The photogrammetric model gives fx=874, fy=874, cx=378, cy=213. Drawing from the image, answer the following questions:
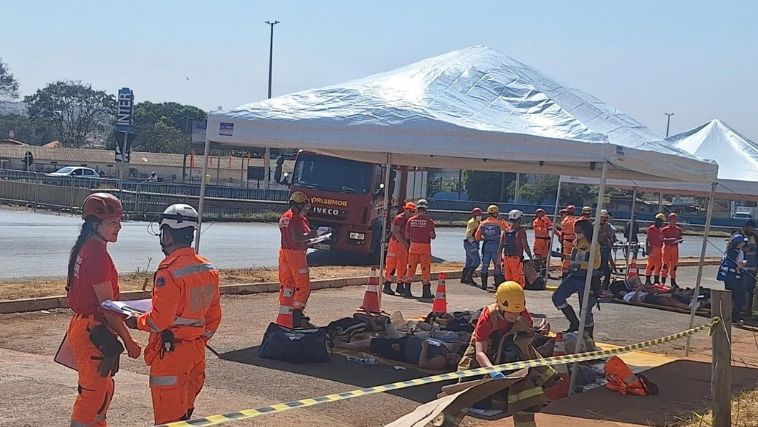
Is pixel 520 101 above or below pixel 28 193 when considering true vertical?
above

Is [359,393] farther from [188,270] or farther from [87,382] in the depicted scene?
[87,382]

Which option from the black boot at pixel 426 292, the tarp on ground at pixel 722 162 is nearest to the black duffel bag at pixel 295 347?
the black boot at pixel 426 292

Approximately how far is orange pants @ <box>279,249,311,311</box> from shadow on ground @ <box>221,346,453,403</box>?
116 cm

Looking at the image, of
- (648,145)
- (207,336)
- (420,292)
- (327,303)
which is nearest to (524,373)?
(207,336)

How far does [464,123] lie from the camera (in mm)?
10039

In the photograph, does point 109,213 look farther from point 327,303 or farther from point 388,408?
point 327,303

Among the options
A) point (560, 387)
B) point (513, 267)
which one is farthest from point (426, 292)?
point (560, 387)

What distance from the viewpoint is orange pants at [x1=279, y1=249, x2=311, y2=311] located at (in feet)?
36.8

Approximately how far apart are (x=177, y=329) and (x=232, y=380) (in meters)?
3.90

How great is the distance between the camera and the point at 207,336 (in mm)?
5273

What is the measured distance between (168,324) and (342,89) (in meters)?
6.89

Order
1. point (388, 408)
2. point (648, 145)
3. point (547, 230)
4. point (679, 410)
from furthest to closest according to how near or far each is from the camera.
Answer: point (547, 230) < point (648, 145) < point (679, 410) < point (388, 408)

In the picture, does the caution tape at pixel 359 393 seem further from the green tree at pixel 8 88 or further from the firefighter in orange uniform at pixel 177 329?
the green tree at pixel 8 88

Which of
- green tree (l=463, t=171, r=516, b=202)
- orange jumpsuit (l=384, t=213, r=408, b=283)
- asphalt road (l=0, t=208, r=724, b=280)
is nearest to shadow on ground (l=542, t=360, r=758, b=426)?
orange jumpsuit (l=384, t=213, r=408, b=283)
